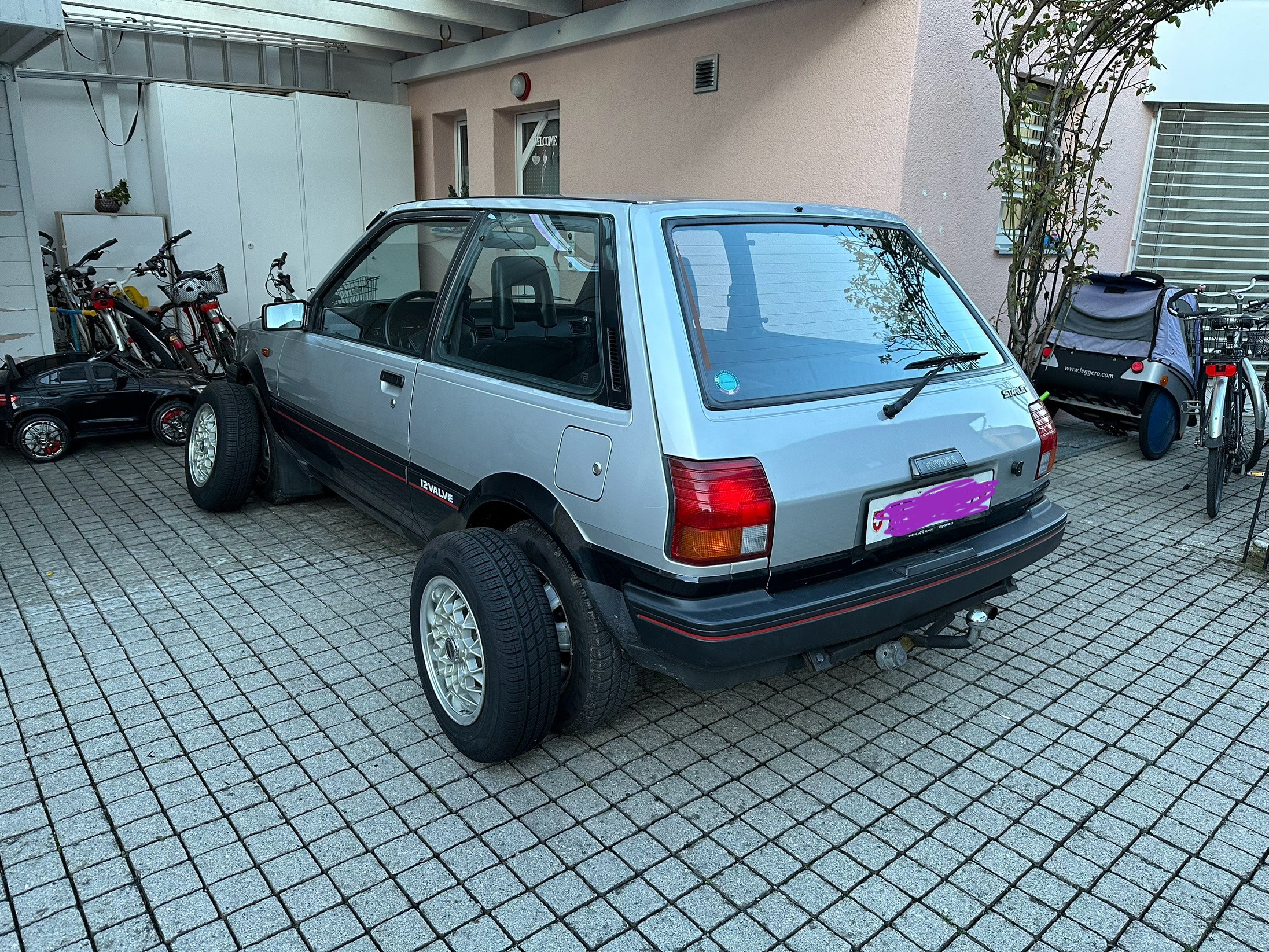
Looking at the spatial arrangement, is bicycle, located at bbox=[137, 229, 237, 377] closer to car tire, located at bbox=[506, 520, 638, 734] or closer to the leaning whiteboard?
the leaning whiteboard

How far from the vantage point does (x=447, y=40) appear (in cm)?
951

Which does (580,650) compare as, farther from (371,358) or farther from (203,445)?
(203,445)

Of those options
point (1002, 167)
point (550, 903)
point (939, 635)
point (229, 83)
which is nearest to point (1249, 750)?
point (939, 635)

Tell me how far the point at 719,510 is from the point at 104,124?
377 inches

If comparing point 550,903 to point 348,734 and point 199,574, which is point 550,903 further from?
point 199,574

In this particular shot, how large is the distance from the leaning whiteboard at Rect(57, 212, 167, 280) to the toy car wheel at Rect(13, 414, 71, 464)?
3.41m

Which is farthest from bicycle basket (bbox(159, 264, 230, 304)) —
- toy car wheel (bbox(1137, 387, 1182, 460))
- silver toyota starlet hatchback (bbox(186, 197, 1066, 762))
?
toy car wheel (bbox(1137, 387, 1182, 460))

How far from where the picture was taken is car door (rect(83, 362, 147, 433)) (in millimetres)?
6328

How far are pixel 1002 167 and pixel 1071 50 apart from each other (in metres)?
0.78

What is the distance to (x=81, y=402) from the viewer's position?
627cm

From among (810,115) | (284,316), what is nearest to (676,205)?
(284,316)

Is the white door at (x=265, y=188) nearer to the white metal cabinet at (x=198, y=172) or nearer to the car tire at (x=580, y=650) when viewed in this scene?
the white metal cabinet at (x=198, y=172)

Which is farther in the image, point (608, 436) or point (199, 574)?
point (199, 574)

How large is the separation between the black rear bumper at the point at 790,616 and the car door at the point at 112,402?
5325mm
